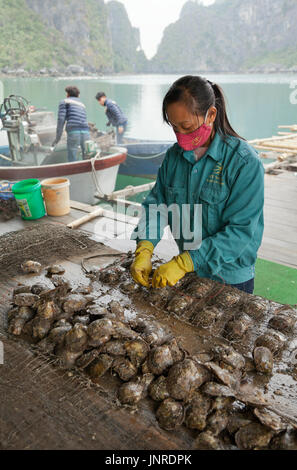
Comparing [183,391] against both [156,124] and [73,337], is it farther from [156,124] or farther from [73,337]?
[156,124]

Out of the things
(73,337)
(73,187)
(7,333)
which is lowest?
(73,187)

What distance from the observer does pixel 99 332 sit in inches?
59.4

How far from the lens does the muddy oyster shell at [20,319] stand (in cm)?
171

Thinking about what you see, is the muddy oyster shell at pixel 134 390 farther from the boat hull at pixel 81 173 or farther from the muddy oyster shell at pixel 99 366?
the boat hull at pixel 81 173

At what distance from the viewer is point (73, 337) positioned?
5.00 ft

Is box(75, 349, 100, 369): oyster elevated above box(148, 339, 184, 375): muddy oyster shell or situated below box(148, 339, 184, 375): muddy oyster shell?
below

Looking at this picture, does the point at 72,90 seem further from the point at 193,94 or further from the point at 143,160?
the point at 193,94

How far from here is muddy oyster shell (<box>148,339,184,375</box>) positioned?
1.40m

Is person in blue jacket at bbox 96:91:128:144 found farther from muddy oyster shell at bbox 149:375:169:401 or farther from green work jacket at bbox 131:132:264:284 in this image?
muddy oyster shell at bbox 149:375:169:401

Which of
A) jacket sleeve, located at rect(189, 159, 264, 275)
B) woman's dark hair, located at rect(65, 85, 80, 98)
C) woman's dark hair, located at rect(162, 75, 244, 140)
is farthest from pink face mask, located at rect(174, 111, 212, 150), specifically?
woman's dark hair, located at rect(65, 85, 80, 98)

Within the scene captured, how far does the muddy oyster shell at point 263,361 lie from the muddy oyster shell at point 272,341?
0.23 ft

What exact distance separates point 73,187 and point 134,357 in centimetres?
633

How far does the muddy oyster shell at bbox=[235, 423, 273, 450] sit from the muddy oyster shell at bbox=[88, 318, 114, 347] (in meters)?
0.68
